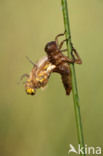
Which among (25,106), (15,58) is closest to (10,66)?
(15,58)

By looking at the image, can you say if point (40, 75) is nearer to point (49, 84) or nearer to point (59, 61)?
point (59, 61)

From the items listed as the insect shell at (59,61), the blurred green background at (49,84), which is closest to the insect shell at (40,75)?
the insect shell at (59,61)

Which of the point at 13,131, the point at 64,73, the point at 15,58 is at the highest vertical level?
the point at 15,58

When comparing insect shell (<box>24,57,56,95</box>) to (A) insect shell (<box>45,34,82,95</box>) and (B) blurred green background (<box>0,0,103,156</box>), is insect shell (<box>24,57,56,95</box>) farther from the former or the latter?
(B) blurred green background (<box>0,0,103,156</box>)

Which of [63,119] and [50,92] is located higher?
[50,92]

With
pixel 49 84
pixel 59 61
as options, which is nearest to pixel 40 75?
pixel 59 61

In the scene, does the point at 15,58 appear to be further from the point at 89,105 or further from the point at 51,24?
the point at 89,105

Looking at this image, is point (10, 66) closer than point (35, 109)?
No
